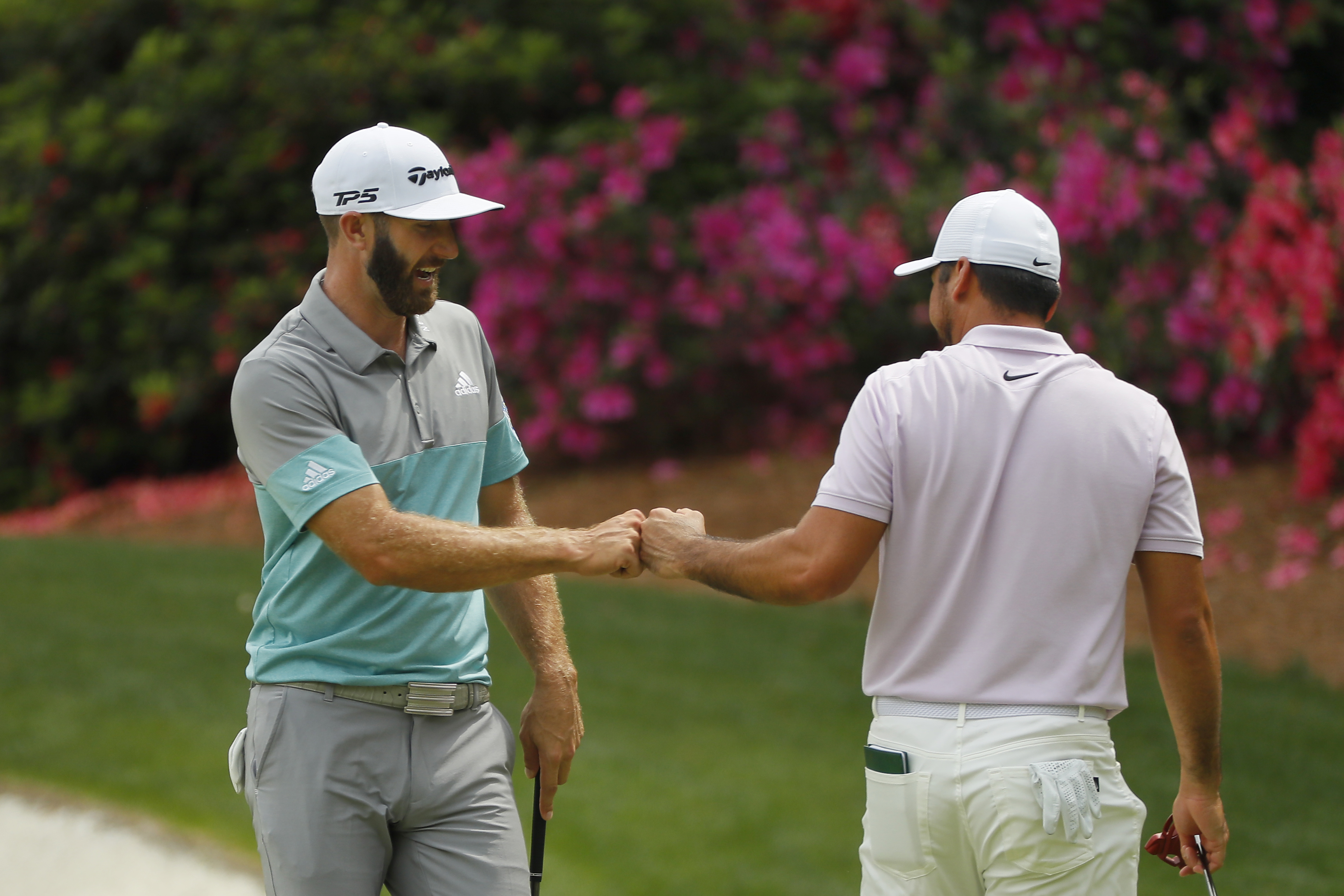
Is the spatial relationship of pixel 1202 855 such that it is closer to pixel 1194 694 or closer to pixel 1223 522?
pixel 1194 694

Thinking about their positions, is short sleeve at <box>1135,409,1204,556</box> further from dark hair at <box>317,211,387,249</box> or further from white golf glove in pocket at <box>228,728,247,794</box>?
white golf glove in pocket at <box>228,728,247,794</box>

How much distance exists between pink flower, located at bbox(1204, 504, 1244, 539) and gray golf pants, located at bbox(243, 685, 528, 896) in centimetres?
650

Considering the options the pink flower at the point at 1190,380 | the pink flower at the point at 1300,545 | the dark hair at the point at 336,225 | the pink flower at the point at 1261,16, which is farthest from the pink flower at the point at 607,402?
the dark hair at the point at 336,225

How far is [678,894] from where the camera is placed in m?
5.28

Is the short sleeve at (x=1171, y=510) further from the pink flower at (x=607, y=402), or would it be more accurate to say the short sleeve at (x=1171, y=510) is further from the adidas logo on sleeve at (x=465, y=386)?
the pink flower at (x=607, y=402)

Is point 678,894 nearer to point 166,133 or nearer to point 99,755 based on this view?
point 99,755

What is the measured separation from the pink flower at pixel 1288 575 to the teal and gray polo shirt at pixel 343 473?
5.96m

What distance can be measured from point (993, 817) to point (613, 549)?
103cm

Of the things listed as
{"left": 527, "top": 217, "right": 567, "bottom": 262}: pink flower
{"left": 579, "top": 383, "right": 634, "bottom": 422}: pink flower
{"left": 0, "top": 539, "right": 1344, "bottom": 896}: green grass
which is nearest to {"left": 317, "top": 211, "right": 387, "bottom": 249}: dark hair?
{"left": 0, "top": 539, "right": 1344, "bottom": 896}: green grass

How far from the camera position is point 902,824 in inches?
112

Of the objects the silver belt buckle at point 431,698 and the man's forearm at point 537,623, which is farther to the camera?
the man's forearm at point 537,623

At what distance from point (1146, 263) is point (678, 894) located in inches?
230

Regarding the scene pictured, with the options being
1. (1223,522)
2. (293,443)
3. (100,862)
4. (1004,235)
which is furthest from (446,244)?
(1223,522)

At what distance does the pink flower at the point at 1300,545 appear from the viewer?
8.12 meters
